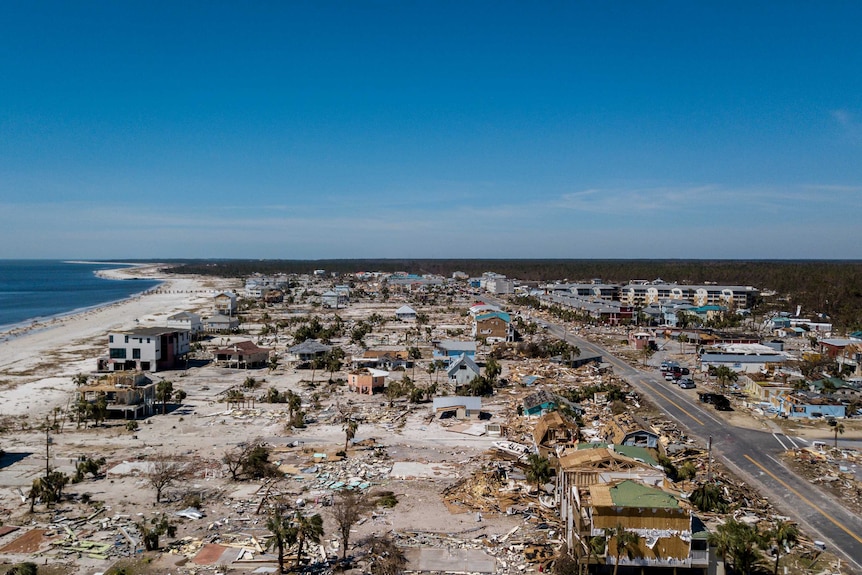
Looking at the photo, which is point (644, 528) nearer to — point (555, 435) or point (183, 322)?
point (555, 435)

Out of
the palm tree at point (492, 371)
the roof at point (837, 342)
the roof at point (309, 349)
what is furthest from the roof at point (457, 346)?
the roof at point (837, 342)

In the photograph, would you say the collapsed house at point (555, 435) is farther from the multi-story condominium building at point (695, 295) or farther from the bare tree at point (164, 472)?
the multi-story condominium building at point (695, 295)

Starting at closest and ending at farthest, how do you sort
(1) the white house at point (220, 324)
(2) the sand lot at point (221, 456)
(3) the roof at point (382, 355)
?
1. (2) the sand lot at point (221, 456)
2. (3) the roof at point (382, 355)
3. (1) the white house at point (220, 324)

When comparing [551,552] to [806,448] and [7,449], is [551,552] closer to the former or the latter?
[806,448]

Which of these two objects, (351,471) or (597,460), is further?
(351,471)

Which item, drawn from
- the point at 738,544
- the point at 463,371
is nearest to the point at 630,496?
the point at 738,544

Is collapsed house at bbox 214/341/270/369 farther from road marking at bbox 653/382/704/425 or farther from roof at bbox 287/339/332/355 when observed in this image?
road marking at bbox 653/382/704/425

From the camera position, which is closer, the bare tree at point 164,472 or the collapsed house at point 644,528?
the collapsed house at point 644,528

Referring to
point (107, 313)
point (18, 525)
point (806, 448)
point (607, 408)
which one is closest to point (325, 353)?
point (607, 408)

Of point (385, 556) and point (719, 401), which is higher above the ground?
point (719, 401)
